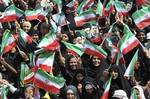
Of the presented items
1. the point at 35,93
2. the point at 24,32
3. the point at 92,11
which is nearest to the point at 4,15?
the point at 24,32

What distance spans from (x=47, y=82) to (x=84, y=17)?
2.83m

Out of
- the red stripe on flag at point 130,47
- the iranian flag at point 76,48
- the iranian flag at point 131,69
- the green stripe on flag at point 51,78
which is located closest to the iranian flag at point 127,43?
the red stripe on flag at point 130,47

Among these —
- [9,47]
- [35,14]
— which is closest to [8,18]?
[35,14]

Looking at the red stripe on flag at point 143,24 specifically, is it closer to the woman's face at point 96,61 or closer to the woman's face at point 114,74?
the woman's face at point 96,61

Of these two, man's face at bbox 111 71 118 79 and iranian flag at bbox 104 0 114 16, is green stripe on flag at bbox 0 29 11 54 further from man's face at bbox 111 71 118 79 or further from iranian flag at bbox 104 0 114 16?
Result: man's face at bbox 111 71 118 79

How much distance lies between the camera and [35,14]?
1551 cm

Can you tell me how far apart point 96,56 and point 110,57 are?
12.1 inches

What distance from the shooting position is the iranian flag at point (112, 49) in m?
13.9

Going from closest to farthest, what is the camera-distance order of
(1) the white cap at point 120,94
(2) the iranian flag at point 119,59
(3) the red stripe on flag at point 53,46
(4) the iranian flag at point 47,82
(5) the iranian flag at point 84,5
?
1. (1) the white cap at point 120,94
2. (4) the iranian flag at point 47,82
3. (2) the iranian flag at point 119,59
4. (3) the red stripe on flag at point 53,46
5. (5) the iranian flag at point 84,5

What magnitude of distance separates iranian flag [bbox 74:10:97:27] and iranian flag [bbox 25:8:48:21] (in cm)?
72

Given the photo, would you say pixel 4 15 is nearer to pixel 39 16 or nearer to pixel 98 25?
pixel 39 16

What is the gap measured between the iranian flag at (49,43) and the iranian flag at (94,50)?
610 mm

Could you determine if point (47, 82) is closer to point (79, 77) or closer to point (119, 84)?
point (79, 77)

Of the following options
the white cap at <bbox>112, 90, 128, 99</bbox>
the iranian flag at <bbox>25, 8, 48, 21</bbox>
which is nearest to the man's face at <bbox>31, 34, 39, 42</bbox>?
the iranian flag at <bbox>25, 8, 48, 21</bbox>
